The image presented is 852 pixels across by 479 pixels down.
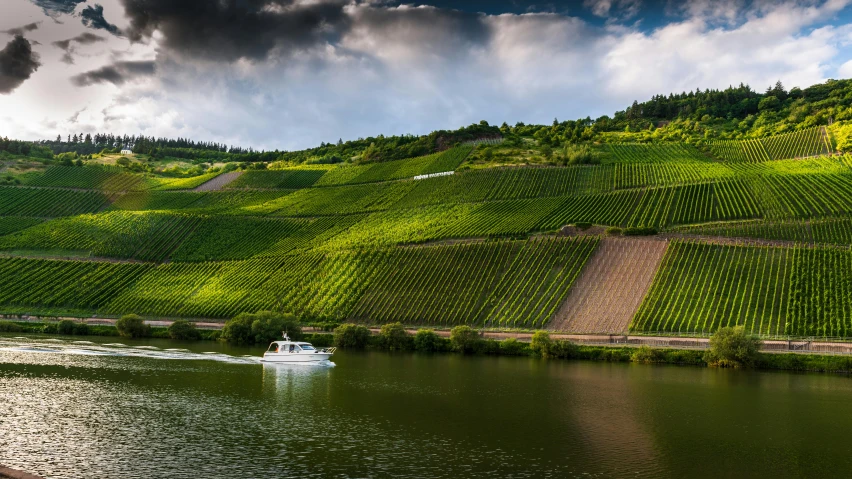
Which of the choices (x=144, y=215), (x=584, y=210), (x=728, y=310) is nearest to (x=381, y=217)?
(x=584, y=210)

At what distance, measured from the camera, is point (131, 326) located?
82375 mm

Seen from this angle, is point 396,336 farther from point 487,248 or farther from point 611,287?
point 611,287

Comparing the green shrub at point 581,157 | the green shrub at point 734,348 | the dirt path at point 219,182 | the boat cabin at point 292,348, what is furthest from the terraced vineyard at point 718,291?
the dirt path at point 219,182

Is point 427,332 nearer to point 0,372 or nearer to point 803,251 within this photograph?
point 0,372

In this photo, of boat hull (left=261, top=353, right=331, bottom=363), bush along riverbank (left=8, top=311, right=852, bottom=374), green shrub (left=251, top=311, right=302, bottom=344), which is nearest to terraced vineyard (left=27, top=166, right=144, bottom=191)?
bush along riverbank (left=8, top=311, right=852, bottom=374)

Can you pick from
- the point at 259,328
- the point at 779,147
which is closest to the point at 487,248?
the point at 259,328

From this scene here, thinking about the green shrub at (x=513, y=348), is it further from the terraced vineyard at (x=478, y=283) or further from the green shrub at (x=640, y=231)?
the green shrub at (x=640, y=231)

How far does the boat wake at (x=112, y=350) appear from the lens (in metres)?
61.8

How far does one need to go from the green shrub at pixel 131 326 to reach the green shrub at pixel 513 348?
43976mm

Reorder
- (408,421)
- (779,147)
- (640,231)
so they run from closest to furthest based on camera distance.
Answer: (408,421), (640,231), (779,147)

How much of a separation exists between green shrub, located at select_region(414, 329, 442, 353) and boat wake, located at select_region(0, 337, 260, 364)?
1811 centimetres

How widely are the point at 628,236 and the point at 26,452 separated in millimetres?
82274

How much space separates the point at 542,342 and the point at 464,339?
8.49m

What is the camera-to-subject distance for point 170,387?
4512 cm
